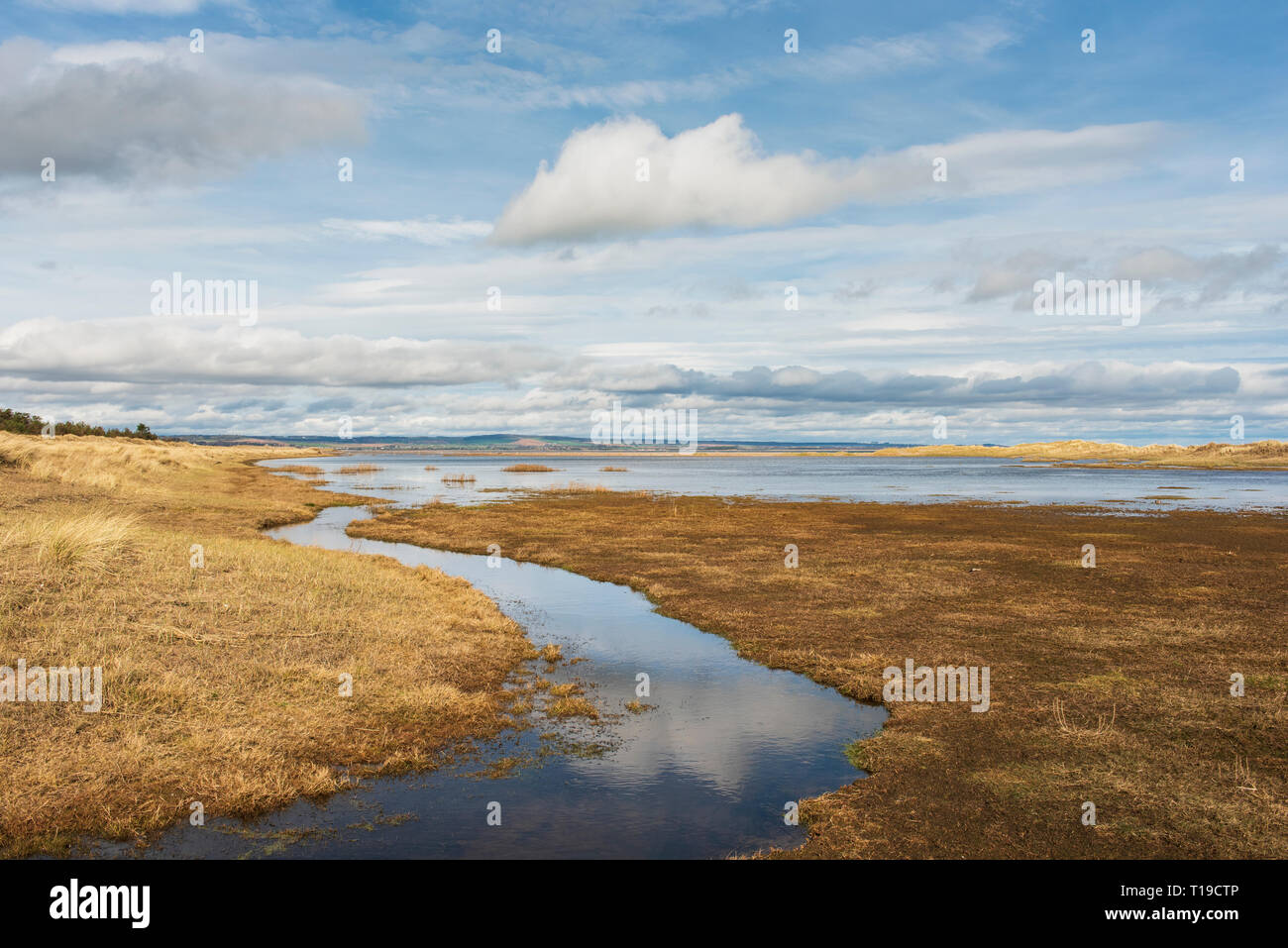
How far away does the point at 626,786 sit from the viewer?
42.2 feet

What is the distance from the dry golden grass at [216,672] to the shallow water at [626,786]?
97 centimetres

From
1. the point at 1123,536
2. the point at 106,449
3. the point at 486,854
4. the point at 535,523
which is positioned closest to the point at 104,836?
the point at 486,854

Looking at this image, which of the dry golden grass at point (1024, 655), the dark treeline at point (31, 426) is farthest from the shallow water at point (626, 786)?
the dark treeline at point (31, 426)

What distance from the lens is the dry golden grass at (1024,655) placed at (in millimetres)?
11031

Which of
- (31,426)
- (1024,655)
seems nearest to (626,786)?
(1024,655)

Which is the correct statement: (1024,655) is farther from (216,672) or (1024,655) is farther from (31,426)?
(31,426)

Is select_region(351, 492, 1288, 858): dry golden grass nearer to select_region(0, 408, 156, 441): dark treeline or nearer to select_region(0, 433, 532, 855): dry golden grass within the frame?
select_region(0, 433, 532, 855): dry golden grass

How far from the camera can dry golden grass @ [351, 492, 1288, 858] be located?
1103cm

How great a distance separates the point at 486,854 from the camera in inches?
415

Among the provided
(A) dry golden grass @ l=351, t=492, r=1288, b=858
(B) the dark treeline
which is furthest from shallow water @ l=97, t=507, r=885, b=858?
(B) the dark treeline

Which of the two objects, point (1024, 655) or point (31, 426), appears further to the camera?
point (31, 426)

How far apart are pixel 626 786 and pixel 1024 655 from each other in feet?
41.0

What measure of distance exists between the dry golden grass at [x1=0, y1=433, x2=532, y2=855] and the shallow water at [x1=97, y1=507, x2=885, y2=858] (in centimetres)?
97

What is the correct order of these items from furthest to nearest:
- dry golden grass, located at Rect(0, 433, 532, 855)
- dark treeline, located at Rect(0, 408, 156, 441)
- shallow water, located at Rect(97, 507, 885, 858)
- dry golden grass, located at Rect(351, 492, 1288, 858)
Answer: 1. dark treeline, located at Rect(0, 408, 156, 441)
2. dry golden grass, located at Rect(0, 433, 532, 855)
3. dry golden grass, located at Rect(351, 492, 1288, 858)
4. shallow water, located at Rect(97, 507, 885, 858)
